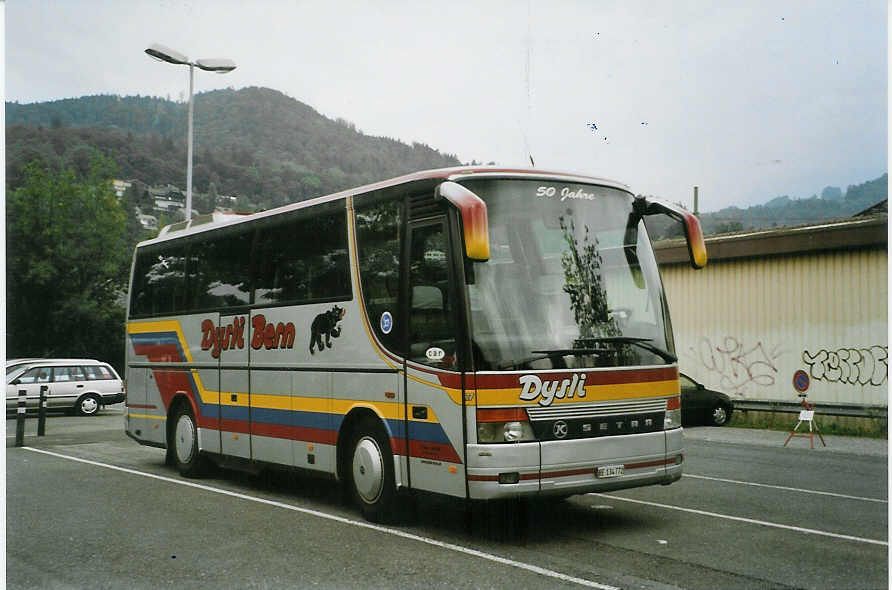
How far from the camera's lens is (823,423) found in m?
20.0

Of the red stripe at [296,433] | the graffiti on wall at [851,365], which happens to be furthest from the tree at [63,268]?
the red stripe at [296,433]

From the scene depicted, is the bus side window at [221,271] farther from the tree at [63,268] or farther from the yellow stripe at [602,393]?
the tree at [63,268]

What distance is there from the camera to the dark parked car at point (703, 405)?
2117 centimetres

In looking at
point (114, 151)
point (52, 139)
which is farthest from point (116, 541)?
point (114, 151)

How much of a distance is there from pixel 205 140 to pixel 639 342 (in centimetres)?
2354

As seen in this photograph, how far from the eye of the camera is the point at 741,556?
7.19 m

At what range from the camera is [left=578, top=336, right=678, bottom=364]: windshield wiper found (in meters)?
8.10

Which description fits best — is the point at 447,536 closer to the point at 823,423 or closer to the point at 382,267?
A: the point at 382,267

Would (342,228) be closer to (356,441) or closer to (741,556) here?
(356,441)

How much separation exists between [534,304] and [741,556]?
2.55 metres

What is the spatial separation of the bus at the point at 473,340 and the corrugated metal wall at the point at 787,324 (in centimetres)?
1262

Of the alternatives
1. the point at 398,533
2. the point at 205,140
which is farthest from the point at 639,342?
the point at 205,140

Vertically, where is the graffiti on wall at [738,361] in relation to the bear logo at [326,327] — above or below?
below

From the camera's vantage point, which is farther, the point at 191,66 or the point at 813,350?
the point at 191,66
